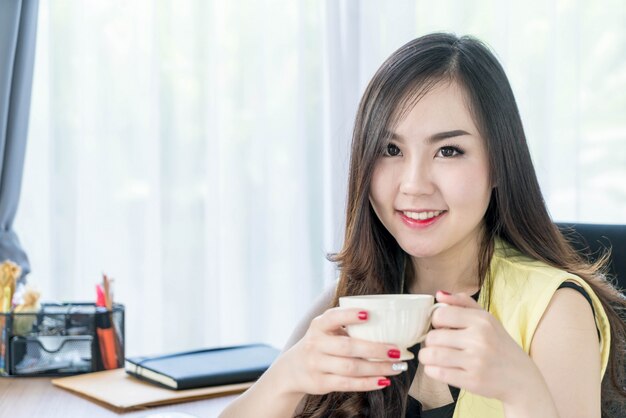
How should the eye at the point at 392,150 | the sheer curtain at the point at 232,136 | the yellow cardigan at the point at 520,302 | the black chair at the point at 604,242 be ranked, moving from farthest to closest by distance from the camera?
the sheer curtain at the point at 232,136
the black chair at the point at 604,242
the eye at the point at 392,150
the yellow cardigan at the point at 520,302

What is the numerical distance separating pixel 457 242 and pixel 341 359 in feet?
1.36

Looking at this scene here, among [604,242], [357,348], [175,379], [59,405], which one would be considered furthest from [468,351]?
[59,405]

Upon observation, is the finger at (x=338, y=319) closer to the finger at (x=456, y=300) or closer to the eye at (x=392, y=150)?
the finger at (x=456, y=300)

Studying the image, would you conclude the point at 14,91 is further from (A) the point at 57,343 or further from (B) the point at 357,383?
(B) the point at 357,383

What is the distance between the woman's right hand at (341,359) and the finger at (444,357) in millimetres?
45

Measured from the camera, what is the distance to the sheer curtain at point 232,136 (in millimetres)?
2840

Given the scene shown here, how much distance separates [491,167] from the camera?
1345 mm

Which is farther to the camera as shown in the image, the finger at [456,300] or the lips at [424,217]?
the lips at [424,217]

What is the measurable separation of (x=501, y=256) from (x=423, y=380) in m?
0.24

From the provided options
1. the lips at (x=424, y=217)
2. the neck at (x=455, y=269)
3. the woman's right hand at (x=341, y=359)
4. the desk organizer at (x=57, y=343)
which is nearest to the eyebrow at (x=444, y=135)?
the lips at (x=424, y=217)

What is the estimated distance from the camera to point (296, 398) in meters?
1.26

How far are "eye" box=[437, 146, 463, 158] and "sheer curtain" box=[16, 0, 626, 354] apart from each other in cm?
158

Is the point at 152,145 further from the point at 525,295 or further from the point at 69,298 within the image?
the point at 525,295

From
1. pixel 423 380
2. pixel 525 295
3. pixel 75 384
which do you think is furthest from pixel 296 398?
pixel 75 384
